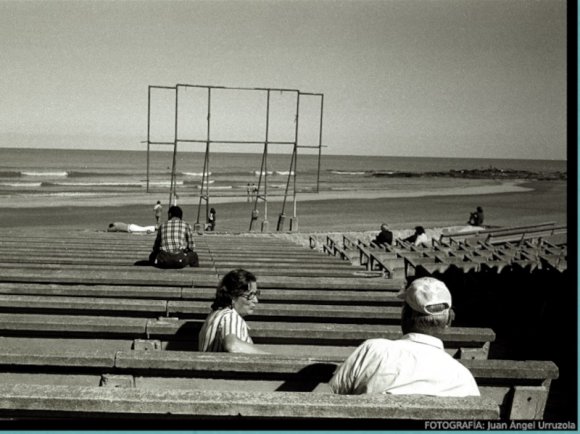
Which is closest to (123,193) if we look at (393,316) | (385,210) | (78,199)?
(78,199)

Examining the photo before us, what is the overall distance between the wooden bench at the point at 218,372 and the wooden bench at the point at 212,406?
588 millimetres

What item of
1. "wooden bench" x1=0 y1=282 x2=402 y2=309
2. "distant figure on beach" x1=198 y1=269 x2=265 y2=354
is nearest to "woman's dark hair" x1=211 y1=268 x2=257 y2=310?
"distant figure on beach" x1=198 y1=269 x2=265 y2=354

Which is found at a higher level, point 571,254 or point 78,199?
point 78,199

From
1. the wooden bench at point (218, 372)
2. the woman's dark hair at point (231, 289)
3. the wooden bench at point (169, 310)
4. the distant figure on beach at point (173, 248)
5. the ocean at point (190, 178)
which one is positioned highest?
the ocean at point (190, 178)

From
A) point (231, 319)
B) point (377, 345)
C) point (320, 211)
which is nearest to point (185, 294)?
point (231, 319)

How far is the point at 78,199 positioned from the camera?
36.2 metres

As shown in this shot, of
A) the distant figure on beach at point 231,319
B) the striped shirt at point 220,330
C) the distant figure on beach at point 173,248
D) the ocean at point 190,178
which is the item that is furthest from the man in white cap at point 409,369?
the ocean at point 190,178

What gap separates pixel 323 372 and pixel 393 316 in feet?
5.10

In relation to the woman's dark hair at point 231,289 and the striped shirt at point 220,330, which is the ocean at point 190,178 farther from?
the striped shirt at point 220,330

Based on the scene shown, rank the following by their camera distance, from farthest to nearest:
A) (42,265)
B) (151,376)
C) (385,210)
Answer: (385,210) → (42,265) → (151,376)

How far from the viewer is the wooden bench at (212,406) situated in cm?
198

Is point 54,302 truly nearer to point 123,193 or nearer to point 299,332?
point 299,332

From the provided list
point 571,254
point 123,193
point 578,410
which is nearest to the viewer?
point 578,410

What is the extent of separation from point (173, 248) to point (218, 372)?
173 inches
